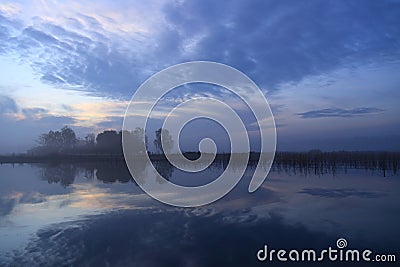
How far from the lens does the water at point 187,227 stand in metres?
6.32

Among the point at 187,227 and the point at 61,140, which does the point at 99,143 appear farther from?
the point at 187,227

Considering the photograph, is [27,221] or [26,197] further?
[26,197]

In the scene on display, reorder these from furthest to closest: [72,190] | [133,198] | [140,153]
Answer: [140,153]
[72,190]
[133,198]

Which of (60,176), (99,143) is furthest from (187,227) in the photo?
(99,143)

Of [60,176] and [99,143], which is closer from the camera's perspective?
[60,176]

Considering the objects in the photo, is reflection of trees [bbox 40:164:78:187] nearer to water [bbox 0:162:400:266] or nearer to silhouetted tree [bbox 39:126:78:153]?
water [bbox 0:162:400:266]

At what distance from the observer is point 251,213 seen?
9.95 metres

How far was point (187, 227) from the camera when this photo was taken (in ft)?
27.5

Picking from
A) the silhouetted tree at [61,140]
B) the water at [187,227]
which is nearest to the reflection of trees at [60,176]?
the water at [187,227]

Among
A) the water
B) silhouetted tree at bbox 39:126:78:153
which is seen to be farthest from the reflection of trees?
silhouetted tree at bbox 39:126:78:153

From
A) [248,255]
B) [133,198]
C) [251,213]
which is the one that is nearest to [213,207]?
[251,213]

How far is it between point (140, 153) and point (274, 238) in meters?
64.2

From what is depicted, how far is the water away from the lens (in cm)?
632

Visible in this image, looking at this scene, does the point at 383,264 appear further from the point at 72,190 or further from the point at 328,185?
the point at 72,190
